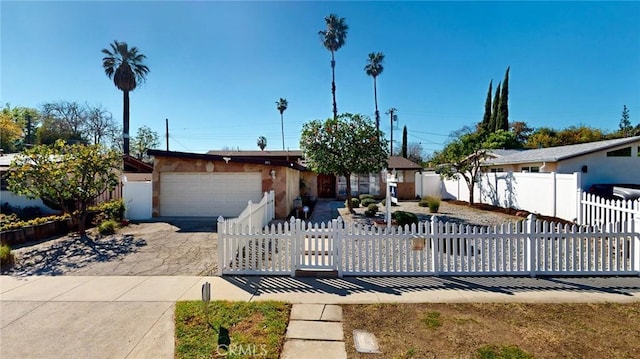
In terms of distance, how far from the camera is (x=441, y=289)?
4.74 meters

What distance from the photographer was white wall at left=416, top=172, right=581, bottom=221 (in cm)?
1038

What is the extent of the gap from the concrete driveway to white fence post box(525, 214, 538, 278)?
6025 mm

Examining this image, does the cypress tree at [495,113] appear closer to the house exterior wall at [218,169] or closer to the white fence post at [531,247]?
the house exterior wall at [218,169]

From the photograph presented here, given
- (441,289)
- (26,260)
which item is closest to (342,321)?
(441,289)

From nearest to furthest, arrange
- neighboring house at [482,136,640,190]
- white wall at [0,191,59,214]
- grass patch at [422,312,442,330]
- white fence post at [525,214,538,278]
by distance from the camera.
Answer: grass patch at [422,312,442,330], white fence post at [525,214,538,278], white wall at [0,191,59,214], neighboring house at [482,136,640,190]

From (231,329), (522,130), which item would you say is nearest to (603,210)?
(231,329)

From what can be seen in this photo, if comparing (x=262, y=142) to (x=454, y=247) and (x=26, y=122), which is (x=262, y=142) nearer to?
(x=26, y=122)

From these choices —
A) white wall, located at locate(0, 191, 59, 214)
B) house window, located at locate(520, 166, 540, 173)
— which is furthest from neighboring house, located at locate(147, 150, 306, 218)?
house window, located at locate(520, 166, 540, 173)

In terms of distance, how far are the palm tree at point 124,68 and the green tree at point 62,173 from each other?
1600 centimetres

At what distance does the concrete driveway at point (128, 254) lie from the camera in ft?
19.2

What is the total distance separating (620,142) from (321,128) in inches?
547

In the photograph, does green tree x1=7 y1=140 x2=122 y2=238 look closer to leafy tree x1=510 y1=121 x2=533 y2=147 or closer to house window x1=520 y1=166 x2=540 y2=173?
house window x1=520 y1=166 x2=540 y2=173

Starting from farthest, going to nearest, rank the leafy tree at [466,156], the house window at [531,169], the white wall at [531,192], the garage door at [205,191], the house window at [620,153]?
the leafy tree at [466,156]
the house window at [531,169]
the house window at [620,153]
the garage door at [205,191]
the white wall at [531,192]

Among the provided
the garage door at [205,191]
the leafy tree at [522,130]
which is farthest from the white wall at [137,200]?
the leafy tree at [522,130]
